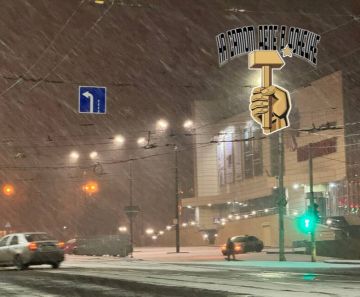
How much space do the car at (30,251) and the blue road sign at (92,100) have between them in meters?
4.95

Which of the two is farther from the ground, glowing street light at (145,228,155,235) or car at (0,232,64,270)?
glowing street light at (145,228,155,235)

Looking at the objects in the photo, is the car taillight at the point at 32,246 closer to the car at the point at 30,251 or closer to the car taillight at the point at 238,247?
the car at the point at 30,251

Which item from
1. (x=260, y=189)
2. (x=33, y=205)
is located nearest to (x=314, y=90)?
(x=260, y=189)

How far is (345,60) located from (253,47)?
34.0 metres

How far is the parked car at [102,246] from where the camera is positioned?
149 feet

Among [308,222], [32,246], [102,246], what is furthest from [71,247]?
[32,246]

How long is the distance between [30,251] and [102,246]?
83.1 feet

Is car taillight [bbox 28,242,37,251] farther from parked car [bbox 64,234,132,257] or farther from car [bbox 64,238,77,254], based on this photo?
car [bbox 64,238,77,254]

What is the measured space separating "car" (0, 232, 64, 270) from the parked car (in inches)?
800

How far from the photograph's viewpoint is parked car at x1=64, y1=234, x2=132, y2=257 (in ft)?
149

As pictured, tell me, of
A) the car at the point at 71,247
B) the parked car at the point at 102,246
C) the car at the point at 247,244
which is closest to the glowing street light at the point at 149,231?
the car at the point at 71,247

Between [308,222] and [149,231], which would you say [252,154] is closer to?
[149,231]
